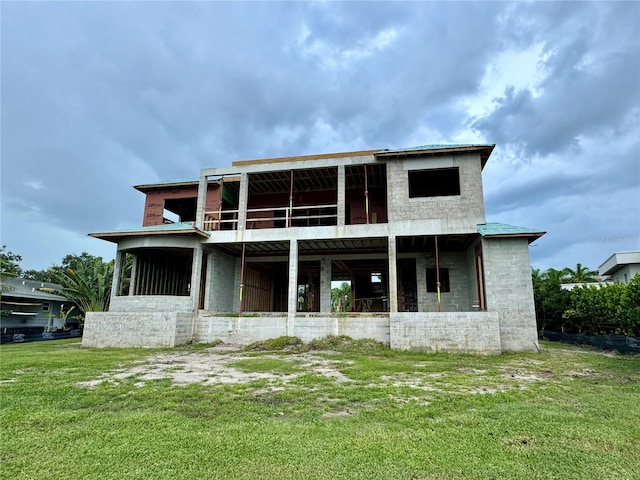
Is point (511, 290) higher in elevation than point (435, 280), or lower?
lower

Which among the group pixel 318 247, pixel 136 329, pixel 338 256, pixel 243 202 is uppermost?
pixel 243 202

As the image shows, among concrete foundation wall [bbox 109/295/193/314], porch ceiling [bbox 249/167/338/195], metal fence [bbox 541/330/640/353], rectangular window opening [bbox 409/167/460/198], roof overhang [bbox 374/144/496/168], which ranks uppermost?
porch ceiling [bbox 249/167/338/195]

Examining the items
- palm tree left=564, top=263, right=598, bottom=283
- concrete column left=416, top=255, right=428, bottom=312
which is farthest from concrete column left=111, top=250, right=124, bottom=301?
palm tree left=564, top=263, right=598, bottom=283

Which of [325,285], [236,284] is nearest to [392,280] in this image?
[325,285]

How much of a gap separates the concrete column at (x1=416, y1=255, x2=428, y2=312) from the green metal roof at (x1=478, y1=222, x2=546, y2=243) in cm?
407

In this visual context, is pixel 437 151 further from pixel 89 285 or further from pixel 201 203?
pixel 89 285

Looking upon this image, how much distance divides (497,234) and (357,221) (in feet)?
23.2

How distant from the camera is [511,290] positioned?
525 inches

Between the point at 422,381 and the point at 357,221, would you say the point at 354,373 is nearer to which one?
the point at 422,381

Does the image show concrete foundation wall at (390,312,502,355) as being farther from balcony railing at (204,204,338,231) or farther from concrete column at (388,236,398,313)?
balcony railing at (204,204,338,231)

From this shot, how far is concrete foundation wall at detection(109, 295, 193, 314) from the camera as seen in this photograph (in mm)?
15469

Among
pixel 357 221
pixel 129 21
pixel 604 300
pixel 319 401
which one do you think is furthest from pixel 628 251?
pixel 129 21

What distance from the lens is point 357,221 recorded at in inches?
730

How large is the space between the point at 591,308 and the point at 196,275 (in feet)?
56.9
